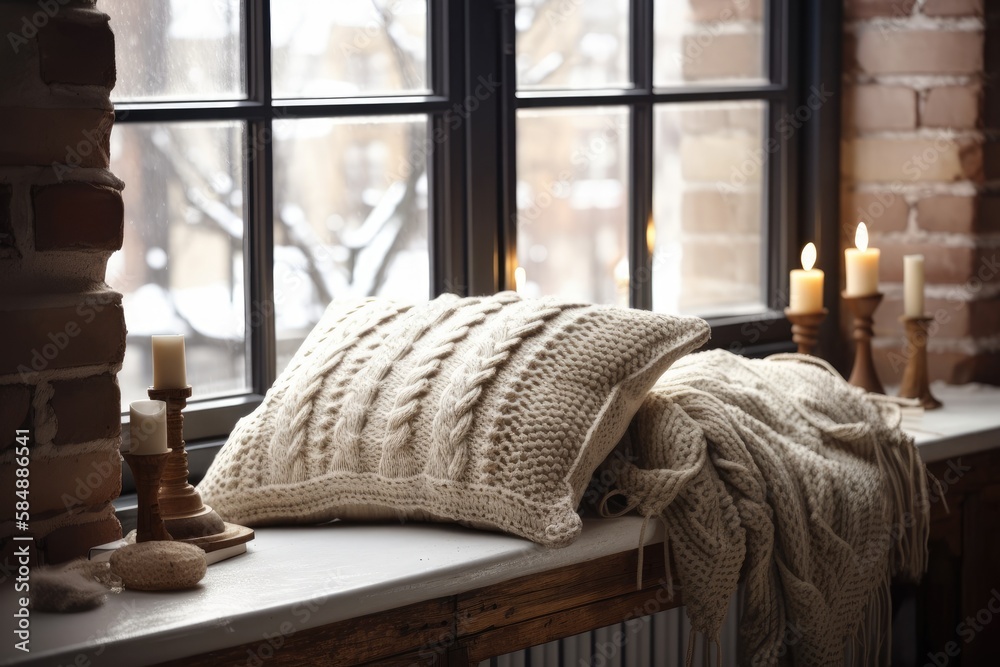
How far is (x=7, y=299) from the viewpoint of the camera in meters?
1.15

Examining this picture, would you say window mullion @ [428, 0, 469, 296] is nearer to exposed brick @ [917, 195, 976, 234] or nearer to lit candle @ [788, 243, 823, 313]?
lit candle @ [788, 243, 823, 313]

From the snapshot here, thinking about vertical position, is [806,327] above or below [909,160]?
below

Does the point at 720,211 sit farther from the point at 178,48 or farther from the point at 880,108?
the point at 178,48

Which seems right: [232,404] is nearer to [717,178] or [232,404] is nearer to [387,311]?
[387,311]

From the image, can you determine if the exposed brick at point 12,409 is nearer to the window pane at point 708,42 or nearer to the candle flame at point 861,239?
the window pane at point 708,42

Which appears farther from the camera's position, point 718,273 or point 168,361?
point 718,273

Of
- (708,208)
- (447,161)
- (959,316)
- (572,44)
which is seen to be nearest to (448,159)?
(447,161)

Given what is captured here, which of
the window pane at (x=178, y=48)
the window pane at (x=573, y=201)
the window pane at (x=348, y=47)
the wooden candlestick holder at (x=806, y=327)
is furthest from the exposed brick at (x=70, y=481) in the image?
the wooden candlestick holder at (x=806, y=327)

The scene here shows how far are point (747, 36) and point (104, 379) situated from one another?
1.34 meters

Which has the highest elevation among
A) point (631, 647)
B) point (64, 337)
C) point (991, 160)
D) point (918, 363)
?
point (991, 160)

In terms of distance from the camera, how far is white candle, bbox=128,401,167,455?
1131 millimetres

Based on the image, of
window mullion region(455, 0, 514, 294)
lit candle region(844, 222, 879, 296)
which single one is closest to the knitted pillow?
window mullion region(455, 0, 514, 294)

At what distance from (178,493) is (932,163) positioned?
147 cm

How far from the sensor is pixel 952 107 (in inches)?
79.3
